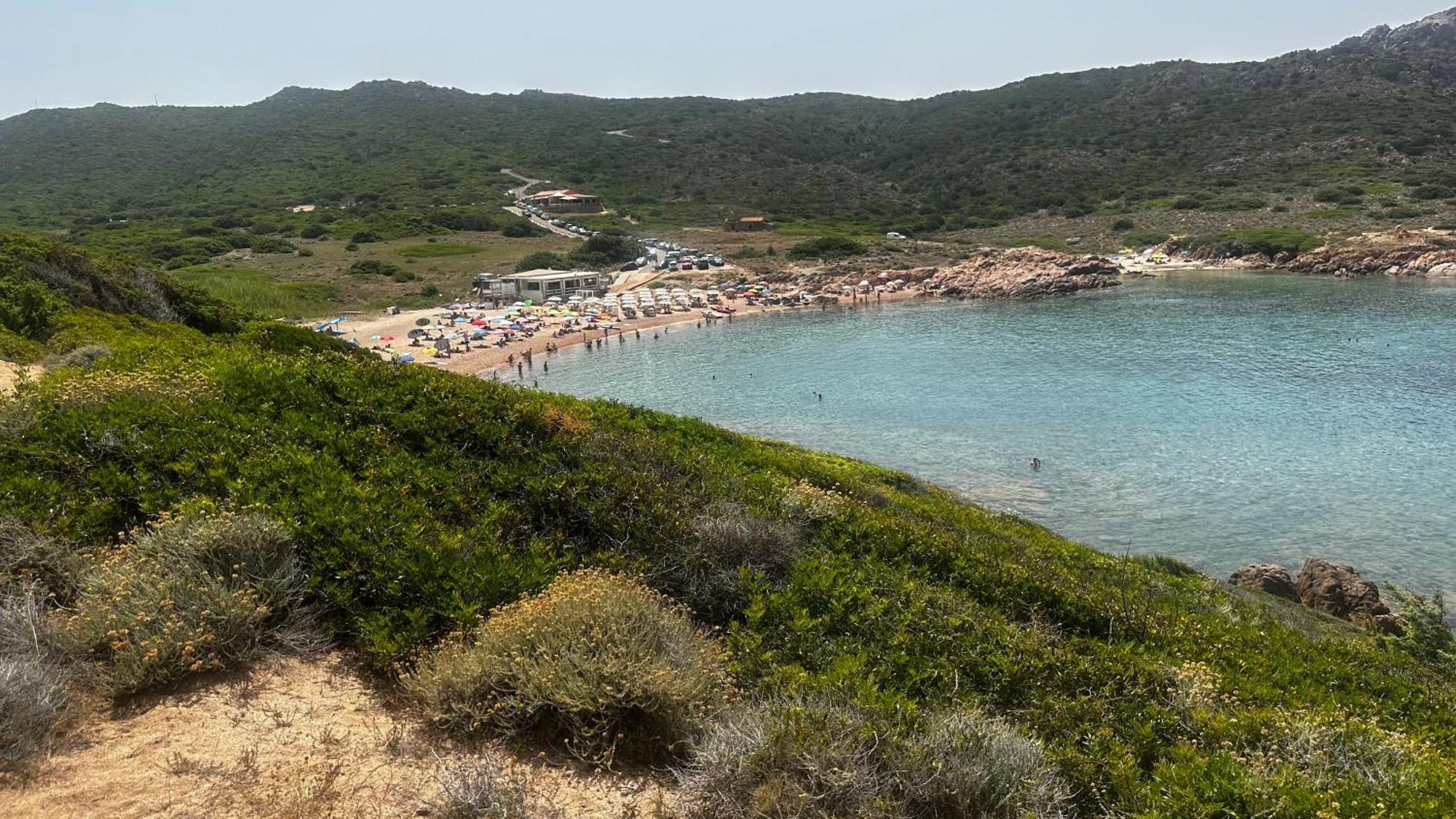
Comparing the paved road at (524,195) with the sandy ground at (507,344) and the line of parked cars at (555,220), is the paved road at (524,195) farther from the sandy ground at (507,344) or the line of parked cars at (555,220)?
the sandy ground at (507,344)

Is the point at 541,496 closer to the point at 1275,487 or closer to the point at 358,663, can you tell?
the point at 358,663

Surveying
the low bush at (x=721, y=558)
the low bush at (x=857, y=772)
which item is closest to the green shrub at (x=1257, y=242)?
the low bush at (x=721, y=558)

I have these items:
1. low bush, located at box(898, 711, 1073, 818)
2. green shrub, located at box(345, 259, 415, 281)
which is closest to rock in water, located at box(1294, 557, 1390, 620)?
low bush, located at box(898, 711, 1073, 818)

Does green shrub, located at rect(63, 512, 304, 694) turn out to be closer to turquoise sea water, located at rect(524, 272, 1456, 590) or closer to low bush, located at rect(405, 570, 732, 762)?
low bush, located at rect(405, 570, 732, 762)

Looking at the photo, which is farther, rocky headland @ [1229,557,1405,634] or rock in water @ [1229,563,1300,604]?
rock in water @ [1229,563,1300,604]

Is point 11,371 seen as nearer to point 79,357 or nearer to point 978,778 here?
point 79,357

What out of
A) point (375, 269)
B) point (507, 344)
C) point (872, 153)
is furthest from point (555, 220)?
point (872, 153)
